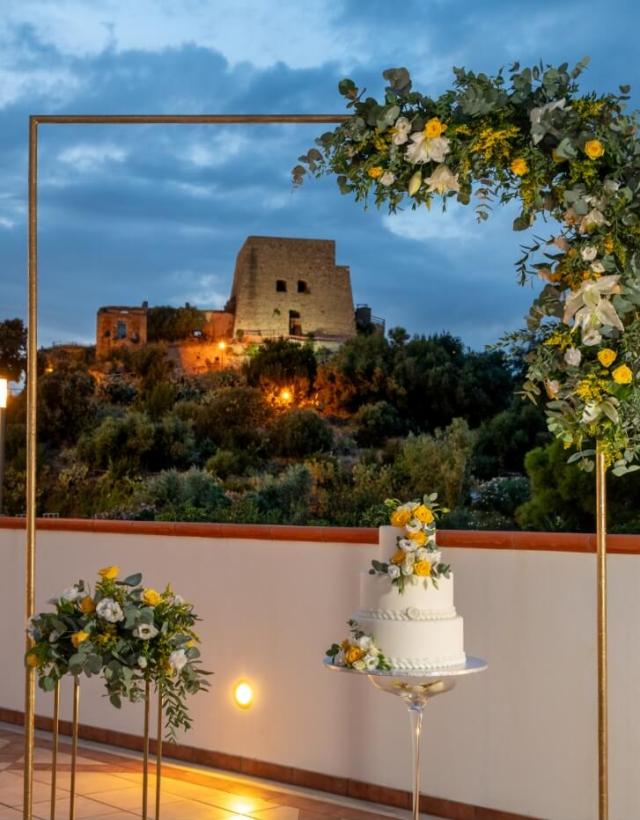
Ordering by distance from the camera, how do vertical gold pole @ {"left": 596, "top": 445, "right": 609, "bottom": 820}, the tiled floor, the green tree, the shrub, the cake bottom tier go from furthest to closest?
1. the green tree
2. the shrub
3. the tiled floor
4. the cake bottom tier
5. vertical gold pole @ {"left": 596, "top": 445, "right": 609, "bottom": 820}

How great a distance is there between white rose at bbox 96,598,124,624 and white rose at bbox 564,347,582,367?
1319 mm

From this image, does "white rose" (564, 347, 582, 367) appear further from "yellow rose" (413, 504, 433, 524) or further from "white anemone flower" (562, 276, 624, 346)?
"yellow rose" (413, 504, 433, 524)

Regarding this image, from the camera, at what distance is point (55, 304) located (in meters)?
30.1

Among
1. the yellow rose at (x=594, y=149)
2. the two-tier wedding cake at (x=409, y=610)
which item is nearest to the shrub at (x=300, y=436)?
the two-tier wedding cake at (x=409, y=610)

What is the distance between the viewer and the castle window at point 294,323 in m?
37.1

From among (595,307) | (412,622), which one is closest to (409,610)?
(412,622)

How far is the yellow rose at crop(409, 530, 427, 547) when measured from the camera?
351cm

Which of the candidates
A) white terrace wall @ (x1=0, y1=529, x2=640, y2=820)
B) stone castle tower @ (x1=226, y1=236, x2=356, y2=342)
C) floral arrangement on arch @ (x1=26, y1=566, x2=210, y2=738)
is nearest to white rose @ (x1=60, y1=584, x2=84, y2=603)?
floral arrangement on arch @ (x1=26, y1=566, x2=210, y2=738)

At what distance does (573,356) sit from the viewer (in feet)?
9.66

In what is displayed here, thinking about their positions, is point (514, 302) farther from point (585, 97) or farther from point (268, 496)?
point (585, 97)

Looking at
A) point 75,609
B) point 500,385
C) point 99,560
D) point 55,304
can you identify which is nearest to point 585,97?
point 75,609

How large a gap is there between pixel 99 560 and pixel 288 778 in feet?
5.11

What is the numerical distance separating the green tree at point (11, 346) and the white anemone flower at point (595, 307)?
2585cm

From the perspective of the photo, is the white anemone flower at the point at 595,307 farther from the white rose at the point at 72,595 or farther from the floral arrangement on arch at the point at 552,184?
the white rose at the point at 72,595
